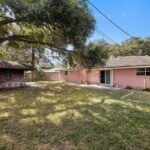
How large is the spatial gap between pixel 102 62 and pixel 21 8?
24.9ft

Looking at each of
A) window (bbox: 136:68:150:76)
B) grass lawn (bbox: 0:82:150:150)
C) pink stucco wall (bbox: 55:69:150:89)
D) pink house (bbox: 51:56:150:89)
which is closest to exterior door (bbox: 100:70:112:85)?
pink house (bbox: 51:56:150:89)

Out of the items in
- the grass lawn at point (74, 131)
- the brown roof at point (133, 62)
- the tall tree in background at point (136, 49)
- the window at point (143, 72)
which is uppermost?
the tall tree in background at point (136, 49)

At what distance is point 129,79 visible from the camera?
470 inches

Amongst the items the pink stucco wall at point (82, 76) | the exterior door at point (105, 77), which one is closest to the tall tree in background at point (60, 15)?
the exterior door at point (105, 77)

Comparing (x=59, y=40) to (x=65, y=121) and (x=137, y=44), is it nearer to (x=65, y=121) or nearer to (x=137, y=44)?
(x=65, y=121)

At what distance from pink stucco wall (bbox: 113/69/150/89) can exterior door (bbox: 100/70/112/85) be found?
0.77 metres

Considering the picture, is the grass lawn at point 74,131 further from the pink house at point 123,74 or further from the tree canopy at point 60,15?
the pink house at point 123,74

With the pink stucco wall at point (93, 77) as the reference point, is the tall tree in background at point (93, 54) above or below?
above

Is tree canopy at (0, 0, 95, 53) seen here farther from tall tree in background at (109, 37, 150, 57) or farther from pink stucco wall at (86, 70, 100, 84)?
tall tree in background at (109, 37, 150, 57)

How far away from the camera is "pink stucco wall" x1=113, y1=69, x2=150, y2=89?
10856mm

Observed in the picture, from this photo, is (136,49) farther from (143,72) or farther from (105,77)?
(143,72)

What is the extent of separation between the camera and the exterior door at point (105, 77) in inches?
546

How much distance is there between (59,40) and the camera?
944 centimetres

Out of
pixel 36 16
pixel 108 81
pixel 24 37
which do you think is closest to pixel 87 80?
pixel 108 81
